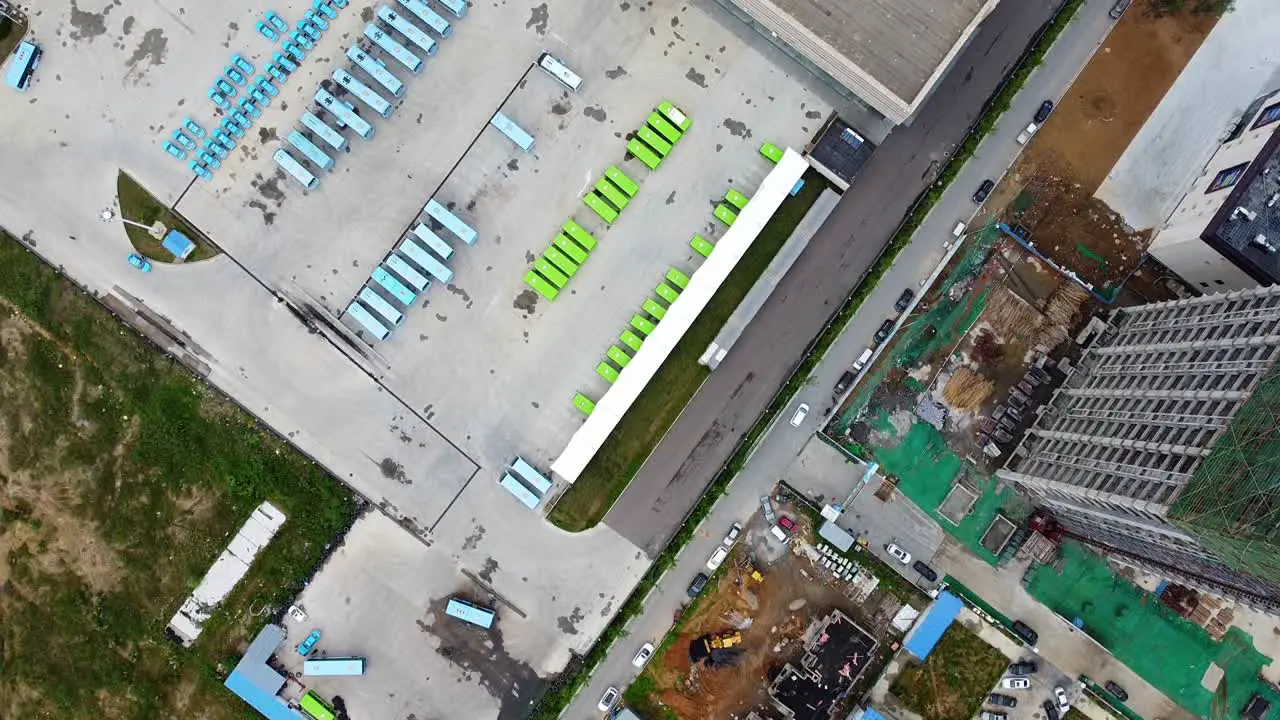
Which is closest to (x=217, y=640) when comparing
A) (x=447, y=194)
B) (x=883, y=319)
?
(x=447, y=194)

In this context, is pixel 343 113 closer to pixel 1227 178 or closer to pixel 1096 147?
pixel 1096 147

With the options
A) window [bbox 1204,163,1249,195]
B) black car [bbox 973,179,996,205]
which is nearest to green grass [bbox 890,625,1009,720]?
black car [bbox 973,179,996,205]

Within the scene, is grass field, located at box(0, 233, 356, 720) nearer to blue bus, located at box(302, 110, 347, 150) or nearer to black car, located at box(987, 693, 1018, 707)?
blue bus, located at box(302, 110, 347, 150)

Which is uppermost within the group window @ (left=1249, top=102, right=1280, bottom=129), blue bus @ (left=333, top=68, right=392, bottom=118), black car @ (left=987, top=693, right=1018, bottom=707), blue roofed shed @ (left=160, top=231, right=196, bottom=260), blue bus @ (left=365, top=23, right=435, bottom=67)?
window @ (left=1249, top=102, right=1280, bottom=129)

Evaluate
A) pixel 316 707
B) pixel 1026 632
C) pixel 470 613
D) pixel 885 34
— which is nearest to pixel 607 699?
pixel 470 613

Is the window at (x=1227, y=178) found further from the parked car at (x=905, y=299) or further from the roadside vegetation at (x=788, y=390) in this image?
the parked car at (x=905, y=299)

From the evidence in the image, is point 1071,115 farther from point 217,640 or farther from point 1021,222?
point 217,640

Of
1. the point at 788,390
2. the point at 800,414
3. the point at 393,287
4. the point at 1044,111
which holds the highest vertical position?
the point at 1044,111
